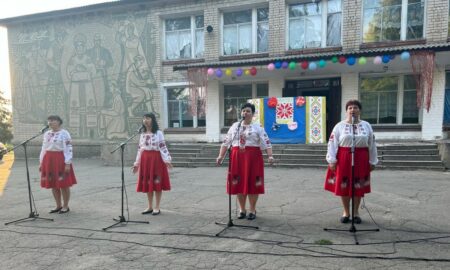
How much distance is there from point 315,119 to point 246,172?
7770 millimetres

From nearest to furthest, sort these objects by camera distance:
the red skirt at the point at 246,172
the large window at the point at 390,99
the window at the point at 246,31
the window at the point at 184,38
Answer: the red skirt at the point at 246,172 → the large window at the point at 390,99 → the window at the point at 246,31 → the window at the point at 184,38

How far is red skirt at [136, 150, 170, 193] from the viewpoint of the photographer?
5.48 metres

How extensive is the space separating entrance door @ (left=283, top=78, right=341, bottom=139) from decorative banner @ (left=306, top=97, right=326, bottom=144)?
192 centimetres

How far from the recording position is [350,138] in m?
4.50

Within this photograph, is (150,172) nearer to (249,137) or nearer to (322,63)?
(249,137)

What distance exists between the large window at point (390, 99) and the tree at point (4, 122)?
39643 mm

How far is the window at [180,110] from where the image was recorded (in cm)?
1566

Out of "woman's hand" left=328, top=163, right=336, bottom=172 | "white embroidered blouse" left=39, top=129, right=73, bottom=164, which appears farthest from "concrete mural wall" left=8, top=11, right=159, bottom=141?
"woman's hand" left=328, top=163, right=336, bottom=172

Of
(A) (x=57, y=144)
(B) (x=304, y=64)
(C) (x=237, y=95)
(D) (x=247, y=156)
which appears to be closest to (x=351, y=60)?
(B) (x=304, y=64)

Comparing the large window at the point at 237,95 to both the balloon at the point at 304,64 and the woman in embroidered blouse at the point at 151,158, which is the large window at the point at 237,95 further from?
the woman in embroidered blouse at the point at 151,158

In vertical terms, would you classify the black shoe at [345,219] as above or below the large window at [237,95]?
below

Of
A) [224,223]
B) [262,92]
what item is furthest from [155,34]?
[224,223]

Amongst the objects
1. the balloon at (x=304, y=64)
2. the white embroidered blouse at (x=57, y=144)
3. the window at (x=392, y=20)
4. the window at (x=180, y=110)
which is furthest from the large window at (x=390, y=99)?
the white embroidered blouse at (x=57, y=144)

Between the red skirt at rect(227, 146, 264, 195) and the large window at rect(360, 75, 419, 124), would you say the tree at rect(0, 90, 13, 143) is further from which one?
the red skirt at rect(227, 146, 264, 195)
